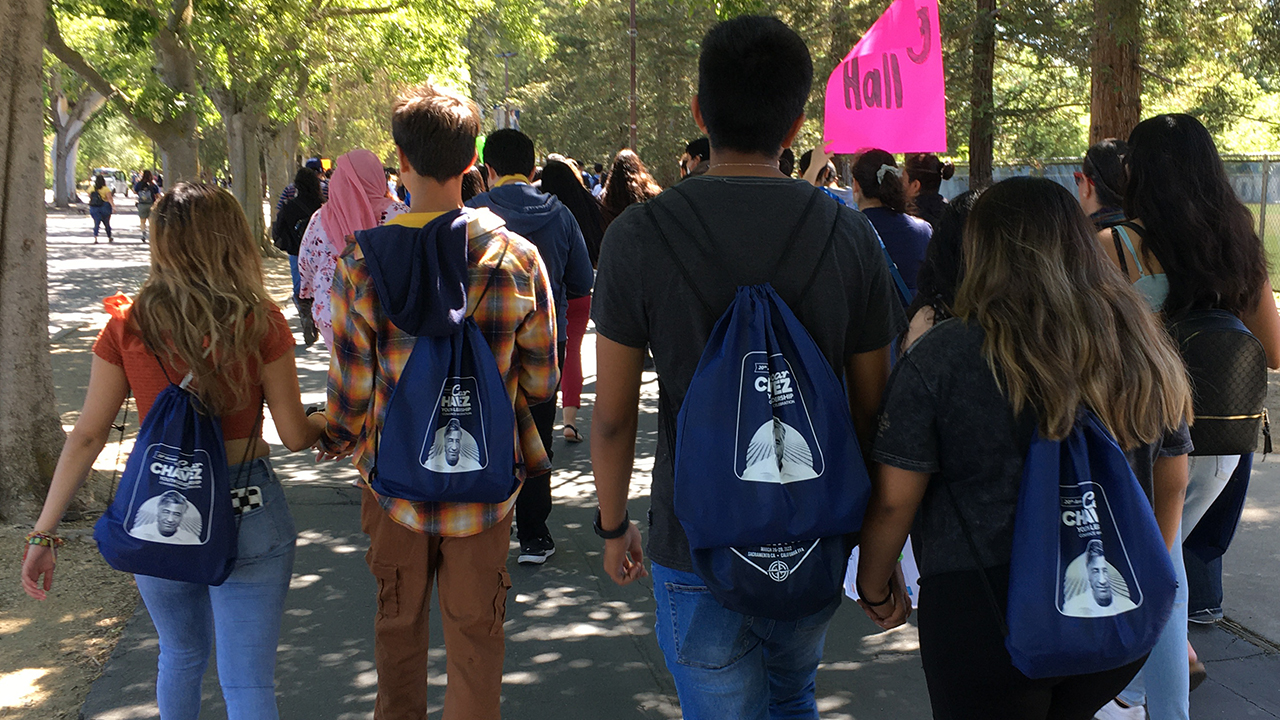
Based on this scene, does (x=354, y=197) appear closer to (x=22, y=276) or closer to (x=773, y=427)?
(x=22, y=276)

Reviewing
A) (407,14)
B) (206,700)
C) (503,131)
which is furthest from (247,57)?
(206,700)

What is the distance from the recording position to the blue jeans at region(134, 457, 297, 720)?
2.77 meters

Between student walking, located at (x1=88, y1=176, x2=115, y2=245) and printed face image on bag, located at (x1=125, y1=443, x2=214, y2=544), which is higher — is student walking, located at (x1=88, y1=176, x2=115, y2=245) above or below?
above

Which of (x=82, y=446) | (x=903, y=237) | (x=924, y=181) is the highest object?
(x=924, y=181)

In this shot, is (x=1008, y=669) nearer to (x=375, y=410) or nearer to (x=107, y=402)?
(x=375, y=410)

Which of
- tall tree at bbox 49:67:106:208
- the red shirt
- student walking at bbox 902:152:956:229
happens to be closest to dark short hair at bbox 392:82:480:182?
the red shirt

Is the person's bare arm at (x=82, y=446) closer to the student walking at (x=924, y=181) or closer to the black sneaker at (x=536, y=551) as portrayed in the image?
the black sneaker at (x=536, y=551)

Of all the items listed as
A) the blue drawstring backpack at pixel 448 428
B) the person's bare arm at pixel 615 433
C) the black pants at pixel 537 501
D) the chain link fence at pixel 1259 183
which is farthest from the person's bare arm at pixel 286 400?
the chain link fence at pixel 1259 183

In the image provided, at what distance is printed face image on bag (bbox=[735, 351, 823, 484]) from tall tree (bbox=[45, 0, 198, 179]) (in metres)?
10.1

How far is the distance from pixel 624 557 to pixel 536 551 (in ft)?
9.13

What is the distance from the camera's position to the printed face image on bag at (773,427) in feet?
6.47

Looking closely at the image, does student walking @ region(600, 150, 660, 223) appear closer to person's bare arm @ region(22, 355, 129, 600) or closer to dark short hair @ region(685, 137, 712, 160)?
dark short hair @ region(685, 137, 712, 160)

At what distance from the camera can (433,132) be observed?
9.65ft

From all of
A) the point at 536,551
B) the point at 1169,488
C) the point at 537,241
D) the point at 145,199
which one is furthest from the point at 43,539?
the point at 145,199
